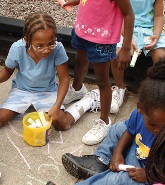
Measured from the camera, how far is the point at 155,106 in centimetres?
189

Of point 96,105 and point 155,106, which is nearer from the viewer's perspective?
point 155,106

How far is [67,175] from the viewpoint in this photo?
2.51m

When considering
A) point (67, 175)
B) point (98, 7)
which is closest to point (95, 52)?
point (98, 7)

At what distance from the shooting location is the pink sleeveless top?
2.39 m

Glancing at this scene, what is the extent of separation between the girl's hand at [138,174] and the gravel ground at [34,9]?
2210 mm

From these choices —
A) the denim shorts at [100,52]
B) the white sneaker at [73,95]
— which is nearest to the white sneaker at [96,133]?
the white sneaker at [73,95]

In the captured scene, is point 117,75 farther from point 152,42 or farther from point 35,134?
point 35,134

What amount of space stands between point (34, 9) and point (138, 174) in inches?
105

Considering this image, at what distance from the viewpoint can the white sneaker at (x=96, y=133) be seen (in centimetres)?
278

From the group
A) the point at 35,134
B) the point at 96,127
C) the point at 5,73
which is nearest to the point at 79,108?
the point at 96,127

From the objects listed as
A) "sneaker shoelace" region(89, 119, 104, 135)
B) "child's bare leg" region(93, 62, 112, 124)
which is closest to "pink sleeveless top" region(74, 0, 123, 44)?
→ "child's bare leg" region(93, 62, 112, 124)

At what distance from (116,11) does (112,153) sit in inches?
A: 34.8

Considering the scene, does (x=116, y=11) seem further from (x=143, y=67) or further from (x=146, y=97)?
(x=143, y=67)

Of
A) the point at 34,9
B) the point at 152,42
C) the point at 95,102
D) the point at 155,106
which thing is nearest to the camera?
the point at 155,106
